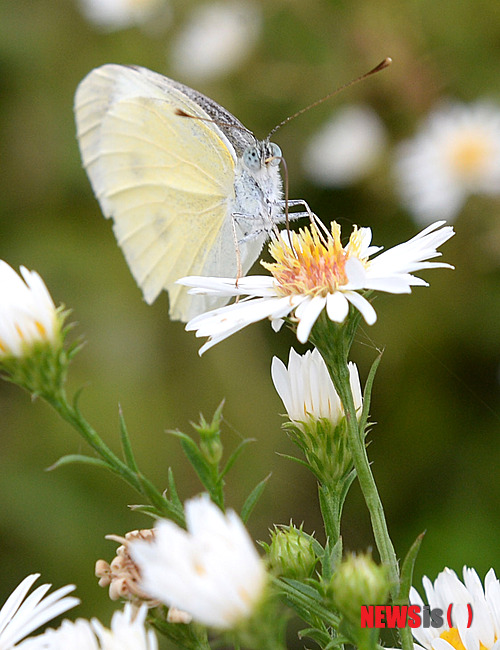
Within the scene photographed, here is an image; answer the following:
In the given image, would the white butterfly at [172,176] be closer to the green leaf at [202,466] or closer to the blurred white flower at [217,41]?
the green leaf at [202,466]

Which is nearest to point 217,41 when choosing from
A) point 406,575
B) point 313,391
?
point 313,391

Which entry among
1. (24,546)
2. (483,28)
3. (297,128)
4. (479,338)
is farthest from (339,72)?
(24,546)

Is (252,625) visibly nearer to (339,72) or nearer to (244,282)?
(244,282)

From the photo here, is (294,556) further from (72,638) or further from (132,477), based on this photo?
(72,638)

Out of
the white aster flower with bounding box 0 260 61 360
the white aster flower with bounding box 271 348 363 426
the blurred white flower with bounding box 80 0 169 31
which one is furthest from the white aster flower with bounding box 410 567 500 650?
the blurred white flower with bounding box 80 0 169 31

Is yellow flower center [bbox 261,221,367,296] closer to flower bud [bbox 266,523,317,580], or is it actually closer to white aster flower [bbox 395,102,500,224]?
flower bud [bbox 266,523,317,580]


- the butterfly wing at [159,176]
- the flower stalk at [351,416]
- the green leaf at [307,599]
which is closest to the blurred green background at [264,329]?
the butterfly wing at [159,176]
